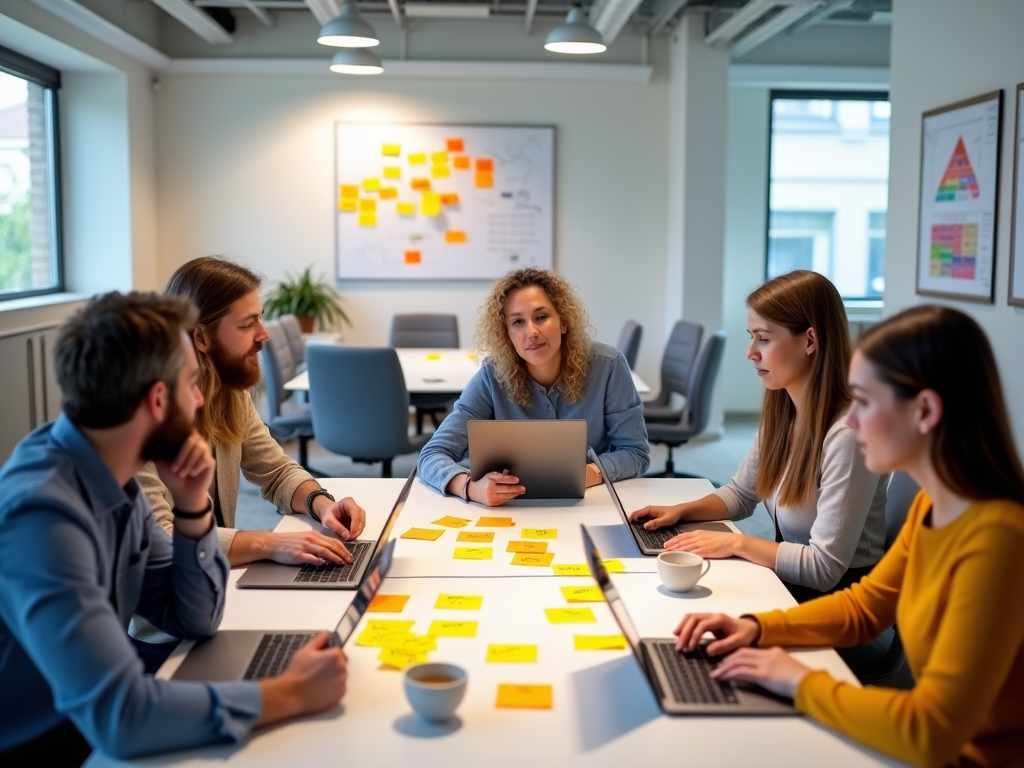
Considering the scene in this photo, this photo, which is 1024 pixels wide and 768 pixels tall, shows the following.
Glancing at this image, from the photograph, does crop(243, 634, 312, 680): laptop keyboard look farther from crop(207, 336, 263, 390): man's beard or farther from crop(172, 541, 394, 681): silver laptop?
crop(207, 336, 263, 390): man's beard

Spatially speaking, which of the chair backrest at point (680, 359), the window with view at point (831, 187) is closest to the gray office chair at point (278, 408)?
the chair backrest at point (680, 359)

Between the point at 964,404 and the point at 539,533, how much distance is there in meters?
1.10

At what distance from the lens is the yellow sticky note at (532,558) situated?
200 cm

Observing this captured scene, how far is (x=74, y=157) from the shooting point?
6.32 m

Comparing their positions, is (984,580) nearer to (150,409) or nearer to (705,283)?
(150,409)

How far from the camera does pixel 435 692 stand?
129cm

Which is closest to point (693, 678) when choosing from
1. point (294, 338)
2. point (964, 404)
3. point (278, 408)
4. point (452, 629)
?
point (452, 629)

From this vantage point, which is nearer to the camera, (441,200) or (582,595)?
(582,595)

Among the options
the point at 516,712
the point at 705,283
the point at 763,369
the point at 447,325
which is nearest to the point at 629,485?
the point at 763,369

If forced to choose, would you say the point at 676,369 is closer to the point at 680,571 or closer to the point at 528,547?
the point at 528,547

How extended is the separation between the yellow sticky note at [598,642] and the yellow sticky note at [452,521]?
2.27 ft

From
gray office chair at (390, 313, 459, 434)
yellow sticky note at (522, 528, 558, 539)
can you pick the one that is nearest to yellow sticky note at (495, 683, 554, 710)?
yellow sticky note at (522, 528, 558, 539)

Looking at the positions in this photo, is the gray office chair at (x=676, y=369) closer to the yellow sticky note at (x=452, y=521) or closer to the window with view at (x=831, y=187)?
the window with view at (x=831, y=187)

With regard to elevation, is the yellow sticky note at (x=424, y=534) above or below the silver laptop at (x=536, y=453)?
below
